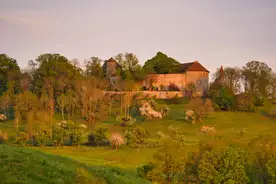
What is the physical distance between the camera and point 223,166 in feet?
106

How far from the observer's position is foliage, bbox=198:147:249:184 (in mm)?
31406

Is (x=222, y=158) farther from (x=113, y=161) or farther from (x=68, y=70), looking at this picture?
(x=68, y=70)

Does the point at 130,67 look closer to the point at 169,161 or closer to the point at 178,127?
the point at 178,127

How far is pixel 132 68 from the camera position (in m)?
108

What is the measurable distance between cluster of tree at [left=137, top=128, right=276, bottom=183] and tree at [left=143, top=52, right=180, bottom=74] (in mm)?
74058

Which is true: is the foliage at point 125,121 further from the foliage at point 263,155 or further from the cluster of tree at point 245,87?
the foliage at point 263,155

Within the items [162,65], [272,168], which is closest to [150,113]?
[272,168]

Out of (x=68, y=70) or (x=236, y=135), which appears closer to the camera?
(x=236, y=135)

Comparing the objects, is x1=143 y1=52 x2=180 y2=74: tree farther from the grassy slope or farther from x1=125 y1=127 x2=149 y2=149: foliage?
the grassy slope

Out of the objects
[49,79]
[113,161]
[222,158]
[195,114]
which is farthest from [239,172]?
[49,79]

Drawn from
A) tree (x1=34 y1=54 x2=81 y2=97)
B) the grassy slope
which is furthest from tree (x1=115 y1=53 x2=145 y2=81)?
the grassy slope

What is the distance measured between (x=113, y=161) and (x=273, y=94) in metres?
65.6

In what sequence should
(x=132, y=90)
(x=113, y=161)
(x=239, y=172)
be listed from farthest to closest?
(x=132, y=90) → (x=113, y=161) → (x=239, y=172)

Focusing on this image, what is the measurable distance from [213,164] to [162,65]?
260 feet
